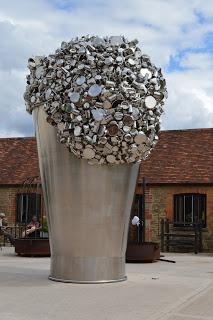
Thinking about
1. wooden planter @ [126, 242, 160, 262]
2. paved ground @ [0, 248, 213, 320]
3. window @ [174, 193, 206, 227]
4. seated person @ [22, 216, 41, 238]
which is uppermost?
window @ [174, 193, 206, 227]

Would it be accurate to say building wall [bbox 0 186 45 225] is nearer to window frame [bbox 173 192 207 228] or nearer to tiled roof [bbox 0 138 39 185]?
tiled roof [bbox 0 138 39 185]

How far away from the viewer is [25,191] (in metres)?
23.1

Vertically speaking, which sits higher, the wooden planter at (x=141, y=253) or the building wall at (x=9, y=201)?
the building wall at (x=9, y=201)

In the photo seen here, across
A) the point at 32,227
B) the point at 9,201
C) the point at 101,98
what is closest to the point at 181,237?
the point at 32,227

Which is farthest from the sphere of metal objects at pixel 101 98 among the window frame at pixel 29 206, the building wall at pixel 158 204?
the window frame at pixel 29 206

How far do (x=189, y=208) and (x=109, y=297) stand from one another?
13297 millimetres

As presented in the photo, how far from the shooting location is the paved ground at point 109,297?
7.16m

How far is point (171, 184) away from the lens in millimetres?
21031

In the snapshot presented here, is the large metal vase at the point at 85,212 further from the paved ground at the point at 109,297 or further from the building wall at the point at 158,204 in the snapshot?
the building wall at the point at 158,204

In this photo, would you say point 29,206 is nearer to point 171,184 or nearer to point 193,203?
point 171,184

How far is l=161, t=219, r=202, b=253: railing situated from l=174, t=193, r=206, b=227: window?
0.43 m

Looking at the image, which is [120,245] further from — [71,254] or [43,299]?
[43,299]

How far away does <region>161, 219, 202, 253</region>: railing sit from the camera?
2027 centimetres

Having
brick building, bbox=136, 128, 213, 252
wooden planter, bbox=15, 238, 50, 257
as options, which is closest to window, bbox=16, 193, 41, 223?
brick building, bbox=136, 128, 213, 252
